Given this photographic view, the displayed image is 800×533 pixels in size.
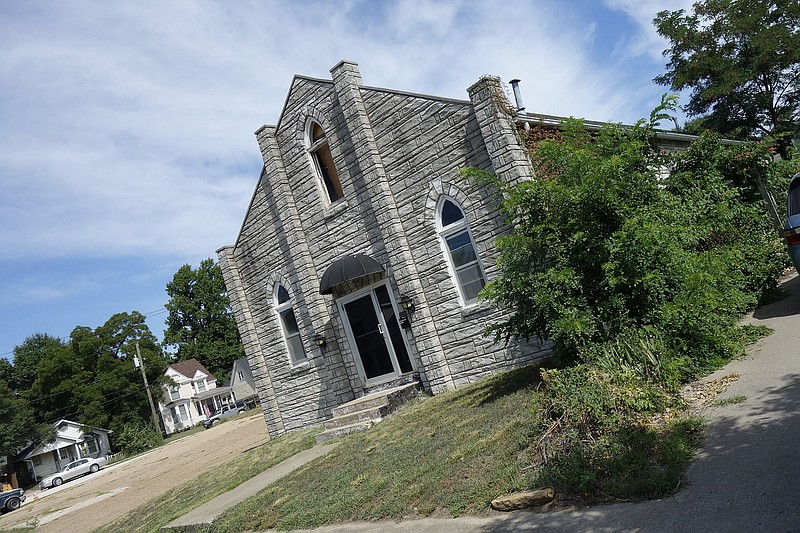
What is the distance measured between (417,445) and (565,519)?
3866mm

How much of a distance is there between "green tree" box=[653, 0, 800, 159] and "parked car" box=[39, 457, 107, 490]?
1742 inches

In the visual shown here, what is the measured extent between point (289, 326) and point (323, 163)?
4.71 meters

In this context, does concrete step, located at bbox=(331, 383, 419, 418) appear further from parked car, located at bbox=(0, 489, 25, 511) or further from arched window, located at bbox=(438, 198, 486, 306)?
parked car, located at bbox=(0, 489, 25, 511)

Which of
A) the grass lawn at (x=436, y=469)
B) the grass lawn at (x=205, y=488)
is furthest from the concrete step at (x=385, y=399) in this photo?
the grass lawn at (x=205, y=488)

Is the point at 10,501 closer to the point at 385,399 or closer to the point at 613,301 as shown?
the point at 385,399

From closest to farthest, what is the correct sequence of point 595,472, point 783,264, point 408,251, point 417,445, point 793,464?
1. point 793,464
2. point 595,472
3. point 417,445
4. point 783,264
5. point 408,251

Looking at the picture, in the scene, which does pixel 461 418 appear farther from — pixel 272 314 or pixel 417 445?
pixel 272 314

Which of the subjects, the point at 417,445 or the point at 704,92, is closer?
the point at 417,445

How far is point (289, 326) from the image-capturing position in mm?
17375

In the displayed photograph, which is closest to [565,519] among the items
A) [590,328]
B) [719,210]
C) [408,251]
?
[590,328]

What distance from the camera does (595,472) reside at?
4.97 meters

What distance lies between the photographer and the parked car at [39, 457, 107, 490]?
41.6m

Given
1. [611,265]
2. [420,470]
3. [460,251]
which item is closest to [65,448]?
[460,251]

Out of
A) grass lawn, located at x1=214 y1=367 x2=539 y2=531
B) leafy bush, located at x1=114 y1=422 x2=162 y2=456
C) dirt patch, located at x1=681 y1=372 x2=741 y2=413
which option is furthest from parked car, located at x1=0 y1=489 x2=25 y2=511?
dirt patch, located at x1=681 y1=372 x2=741 y2=413
